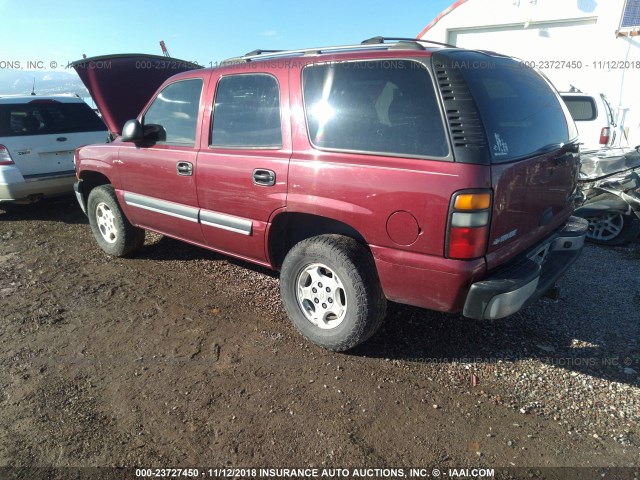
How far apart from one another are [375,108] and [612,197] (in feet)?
12.8

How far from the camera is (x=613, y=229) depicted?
5.09 m

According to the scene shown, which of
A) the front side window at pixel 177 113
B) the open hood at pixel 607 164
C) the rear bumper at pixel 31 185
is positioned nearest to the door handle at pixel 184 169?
the front side window at pixel 177 113

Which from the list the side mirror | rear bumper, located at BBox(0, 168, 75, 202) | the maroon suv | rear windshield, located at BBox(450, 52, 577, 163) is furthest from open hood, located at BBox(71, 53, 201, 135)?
rear windshield, located at BBox(450, 52, 577, 163)

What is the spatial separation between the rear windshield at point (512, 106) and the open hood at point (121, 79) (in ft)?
14.1

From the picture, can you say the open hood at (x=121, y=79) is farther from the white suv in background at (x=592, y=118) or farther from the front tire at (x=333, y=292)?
the white suv in background at (x=592, y=118)

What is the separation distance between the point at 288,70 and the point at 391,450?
8.00ft

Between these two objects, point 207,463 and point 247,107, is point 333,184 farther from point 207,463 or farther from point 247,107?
point 207,463

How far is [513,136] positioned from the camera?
2.48 meters

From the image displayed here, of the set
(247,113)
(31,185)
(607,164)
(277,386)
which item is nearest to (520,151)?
(247,113)

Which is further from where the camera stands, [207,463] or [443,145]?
[443,145]

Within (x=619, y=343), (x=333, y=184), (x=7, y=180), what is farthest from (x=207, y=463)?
(x=7, y=180)

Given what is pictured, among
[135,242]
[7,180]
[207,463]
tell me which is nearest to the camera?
[207,463]

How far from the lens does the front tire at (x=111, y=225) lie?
452 cm

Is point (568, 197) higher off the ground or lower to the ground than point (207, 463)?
higher
